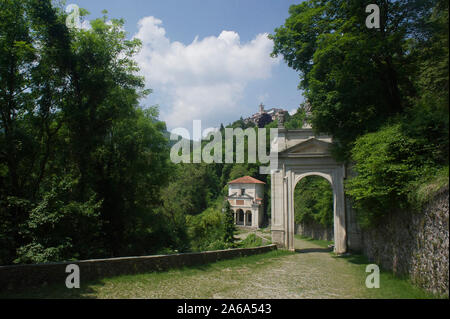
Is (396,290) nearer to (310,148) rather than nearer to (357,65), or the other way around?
(357,65)

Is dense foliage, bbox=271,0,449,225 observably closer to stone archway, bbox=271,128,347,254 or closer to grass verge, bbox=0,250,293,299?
stone archway, bbox=271,128,347,254

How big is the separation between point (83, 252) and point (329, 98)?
1384 cm

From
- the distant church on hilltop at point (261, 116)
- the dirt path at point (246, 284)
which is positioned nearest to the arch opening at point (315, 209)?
the dirt path at point (246, 284)

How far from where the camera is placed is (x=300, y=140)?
65.4 feet

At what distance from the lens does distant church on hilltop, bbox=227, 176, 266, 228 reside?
51.4 metres

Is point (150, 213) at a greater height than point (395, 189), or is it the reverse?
point (395, 189)

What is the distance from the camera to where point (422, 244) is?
24.9 ft

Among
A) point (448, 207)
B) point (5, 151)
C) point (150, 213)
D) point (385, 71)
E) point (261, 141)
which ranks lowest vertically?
point (150, 213)

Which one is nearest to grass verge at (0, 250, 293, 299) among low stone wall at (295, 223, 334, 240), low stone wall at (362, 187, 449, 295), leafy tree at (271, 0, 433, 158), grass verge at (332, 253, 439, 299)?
grass verge at (332, 253, 439, 299)

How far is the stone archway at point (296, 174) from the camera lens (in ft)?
61.5

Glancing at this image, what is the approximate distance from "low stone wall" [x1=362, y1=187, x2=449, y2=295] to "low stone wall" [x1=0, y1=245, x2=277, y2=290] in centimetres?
748

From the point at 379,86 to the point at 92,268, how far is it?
14.1m

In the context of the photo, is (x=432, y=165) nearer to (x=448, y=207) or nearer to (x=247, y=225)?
(x=448, y=207)
